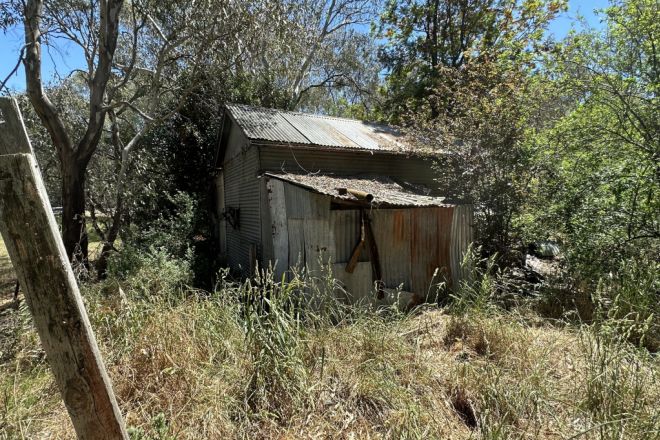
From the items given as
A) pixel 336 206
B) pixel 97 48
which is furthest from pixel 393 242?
pixel 97 48

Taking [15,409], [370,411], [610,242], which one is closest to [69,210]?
[15,409]

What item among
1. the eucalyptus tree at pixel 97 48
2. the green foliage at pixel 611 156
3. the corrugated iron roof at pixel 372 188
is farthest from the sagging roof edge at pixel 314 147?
the green foliage at pixel 611 156

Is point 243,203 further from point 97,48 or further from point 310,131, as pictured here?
point 97,48

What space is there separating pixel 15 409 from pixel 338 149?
7.47 meters

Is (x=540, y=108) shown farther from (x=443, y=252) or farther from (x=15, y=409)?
(x=15, y=409)

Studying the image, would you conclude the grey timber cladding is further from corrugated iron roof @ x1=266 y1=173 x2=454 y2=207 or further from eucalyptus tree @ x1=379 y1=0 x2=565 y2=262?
eucalyptus tree @ x1=379 y1=0 x2=565 y2=262

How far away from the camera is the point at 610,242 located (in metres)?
5.54

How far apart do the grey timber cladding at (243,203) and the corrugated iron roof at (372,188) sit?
133 cm

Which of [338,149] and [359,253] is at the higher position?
[338,149]

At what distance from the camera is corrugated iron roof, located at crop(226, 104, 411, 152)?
8.15 meters

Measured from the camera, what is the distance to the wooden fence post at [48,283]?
152 cm

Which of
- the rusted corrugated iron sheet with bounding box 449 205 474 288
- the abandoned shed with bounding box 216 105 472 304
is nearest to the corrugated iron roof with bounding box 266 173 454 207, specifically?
the abandoned shed with bounding box 216 105 472 304

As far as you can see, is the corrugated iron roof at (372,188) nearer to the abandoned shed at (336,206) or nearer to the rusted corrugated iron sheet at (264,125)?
the abandoned shed at (336,206)

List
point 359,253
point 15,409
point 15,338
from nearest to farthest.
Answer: point 15,409, point 15,338, point 359,253
